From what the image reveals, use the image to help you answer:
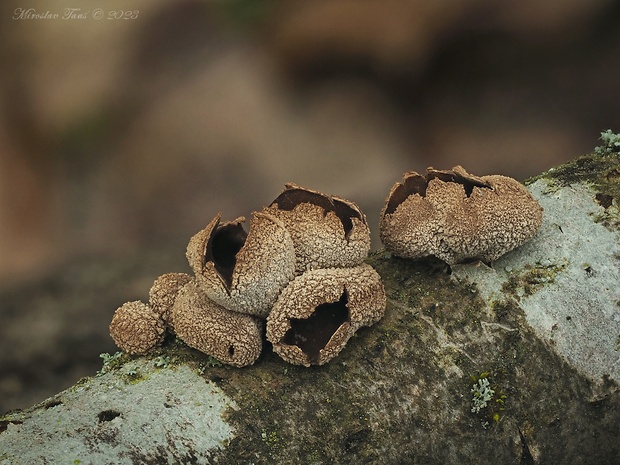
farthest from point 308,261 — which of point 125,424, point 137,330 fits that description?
point 125,424

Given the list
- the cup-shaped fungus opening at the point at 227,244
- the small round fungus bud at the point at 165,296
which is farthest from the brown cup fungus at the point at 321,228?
the small round fungus bud at the point at 165,296

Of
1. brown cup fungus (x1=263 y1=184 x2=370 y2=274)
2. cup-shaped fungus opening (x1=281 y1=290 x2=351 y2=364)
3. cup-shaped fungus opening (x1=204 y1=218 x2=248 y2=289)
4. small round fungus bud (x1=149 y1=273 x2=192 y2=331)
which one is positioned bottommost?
small round fungus bud (x1=149 y1=273 x2=192 y2=331)

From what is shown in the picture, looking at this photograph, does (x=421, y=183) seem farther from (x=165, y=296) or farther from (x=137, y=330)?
(x=137, y=330)

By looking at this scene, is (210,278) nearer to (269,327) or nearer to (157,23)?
(269,327)

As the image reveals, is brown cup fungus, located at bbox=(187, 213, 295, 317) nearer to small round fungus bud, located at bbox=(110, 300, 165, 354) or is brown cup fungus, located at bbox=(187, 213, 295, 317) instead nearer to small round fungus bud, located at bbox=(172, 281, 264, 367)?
small round fungus bud, located at bbox=(172, 281, 264, 367)

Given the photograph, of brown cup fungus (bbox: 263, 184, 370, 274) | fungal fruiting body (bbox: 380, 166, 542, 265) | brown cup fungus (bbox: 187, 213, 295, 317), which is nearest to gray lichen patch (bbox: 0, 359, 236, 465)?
brown cup fungus (bbox: 187, 213, 295, 317)

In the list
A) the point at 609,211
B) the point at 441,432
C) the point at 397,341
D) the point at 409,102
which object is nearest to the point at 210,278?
the point at 397,341

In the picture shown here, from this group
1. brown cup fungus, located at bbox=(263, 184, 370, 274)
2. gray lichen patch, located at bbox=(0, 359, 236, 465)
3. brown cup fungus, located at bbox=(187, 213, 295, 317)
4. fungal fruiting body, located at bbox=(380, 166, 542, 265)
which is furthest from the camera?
fungal fruiting body, located at bbox=(380, 166, 542, 265)
